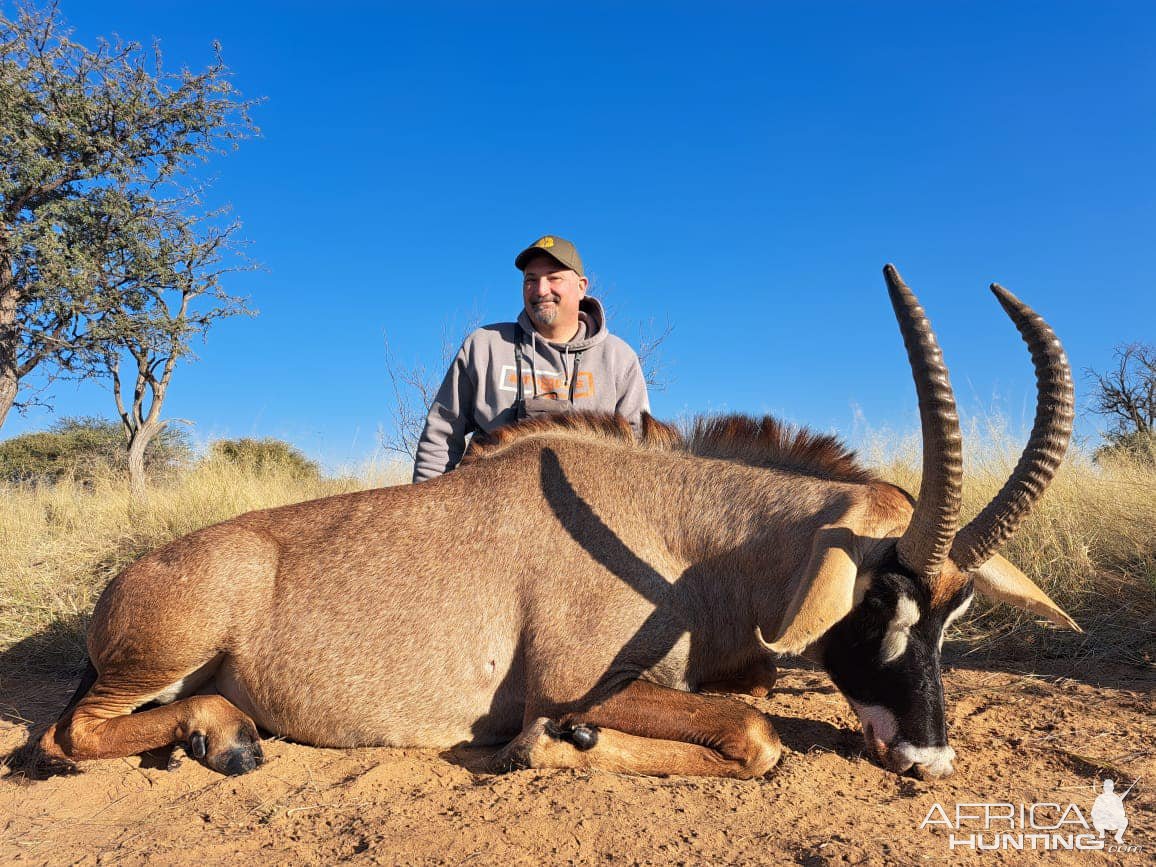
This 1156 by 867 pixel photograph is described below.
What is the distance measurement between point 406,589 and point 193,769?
143cm

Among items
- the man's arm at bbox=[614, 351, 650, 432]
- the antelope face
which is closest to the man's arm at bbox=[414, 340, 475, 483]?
the man's arm at bbox=[614, 351, 650, 432]

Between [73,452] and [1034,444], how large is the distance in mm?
29251

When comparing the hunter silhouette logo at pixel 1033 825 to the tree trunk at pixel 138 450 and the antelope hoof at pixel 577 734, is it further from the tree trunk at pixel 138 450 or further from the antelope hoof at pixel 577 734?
the tree trunk at pixel 138 450

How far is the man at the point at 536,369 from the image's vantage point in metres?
7.01

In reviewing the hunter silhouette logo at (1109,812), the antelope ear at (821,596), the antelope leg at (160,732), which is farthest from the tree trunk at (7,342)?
the hunter silhouette logo at (1109,812)

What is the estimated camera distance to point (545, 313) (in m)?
7.13

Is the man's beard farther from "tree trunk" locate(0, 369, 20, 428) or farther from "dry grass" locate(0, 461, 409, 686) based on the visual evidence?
"tree trunk" locate(0, 369, 20, 428)

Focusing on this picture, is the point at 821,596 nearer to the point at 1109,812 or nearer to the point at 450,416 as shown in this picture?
the point at 1109,812

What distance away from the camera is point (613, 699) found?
160 inches

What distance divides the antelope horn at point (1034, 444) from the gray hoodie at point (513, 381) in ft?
11.9

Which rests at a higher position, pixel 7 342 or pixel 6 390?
pixel 7 342

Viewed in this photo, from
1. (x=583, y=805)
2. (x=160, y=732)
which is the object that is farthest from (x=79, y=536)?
(x=583, y=805)

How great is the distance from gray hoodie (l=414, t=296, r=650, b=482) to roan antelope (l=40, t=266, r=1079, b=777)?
1.96 m

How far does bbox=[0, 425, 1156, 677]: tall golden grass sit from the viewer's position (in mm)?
6469
